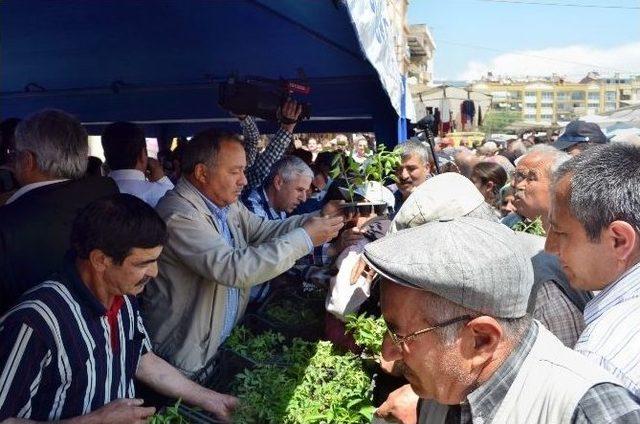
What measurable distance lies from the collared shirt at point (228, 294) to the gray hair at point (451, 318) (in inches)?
64.0

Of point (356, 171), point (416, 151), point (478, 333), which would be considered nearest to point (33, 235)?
point (356, 171)

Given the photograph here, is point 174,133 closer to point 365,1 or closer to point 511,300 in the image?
point 365,1

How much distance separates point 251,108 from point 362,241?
2.32 meters

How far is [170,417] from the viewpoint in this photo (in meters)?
2.02

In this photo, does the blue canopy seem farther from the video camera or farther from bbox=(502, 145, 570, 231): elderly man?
bbox=(502, 145, 570, 231): elderly man

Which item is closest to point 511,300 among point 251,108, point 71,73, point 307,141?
point 251,108

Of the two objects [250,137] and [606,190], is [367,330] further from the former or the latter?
[250,137]

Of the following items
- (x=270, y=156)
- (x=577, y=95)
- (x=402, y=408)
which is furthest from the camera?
(x=577, y=95)

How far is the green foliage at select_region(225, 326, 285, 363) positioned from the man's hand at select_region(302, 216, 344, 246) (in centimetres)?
49

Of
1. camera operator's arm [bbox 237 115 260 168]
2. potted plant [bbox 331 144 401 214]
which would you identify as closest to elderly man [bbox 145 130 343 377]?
potted plant [bbox 331 144 401 214]

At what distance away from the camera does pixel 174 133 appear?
8023 millimetres

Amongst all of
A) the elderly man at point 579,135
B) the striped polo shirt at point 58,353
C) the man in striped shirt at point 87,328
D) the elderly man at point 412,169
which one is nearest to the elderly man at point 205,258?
the man in striped shirt at point 87,328

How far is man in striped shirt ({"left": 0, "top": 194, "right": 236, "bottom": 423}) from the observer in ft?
5.74

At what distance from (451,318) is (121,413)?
1.17 m
